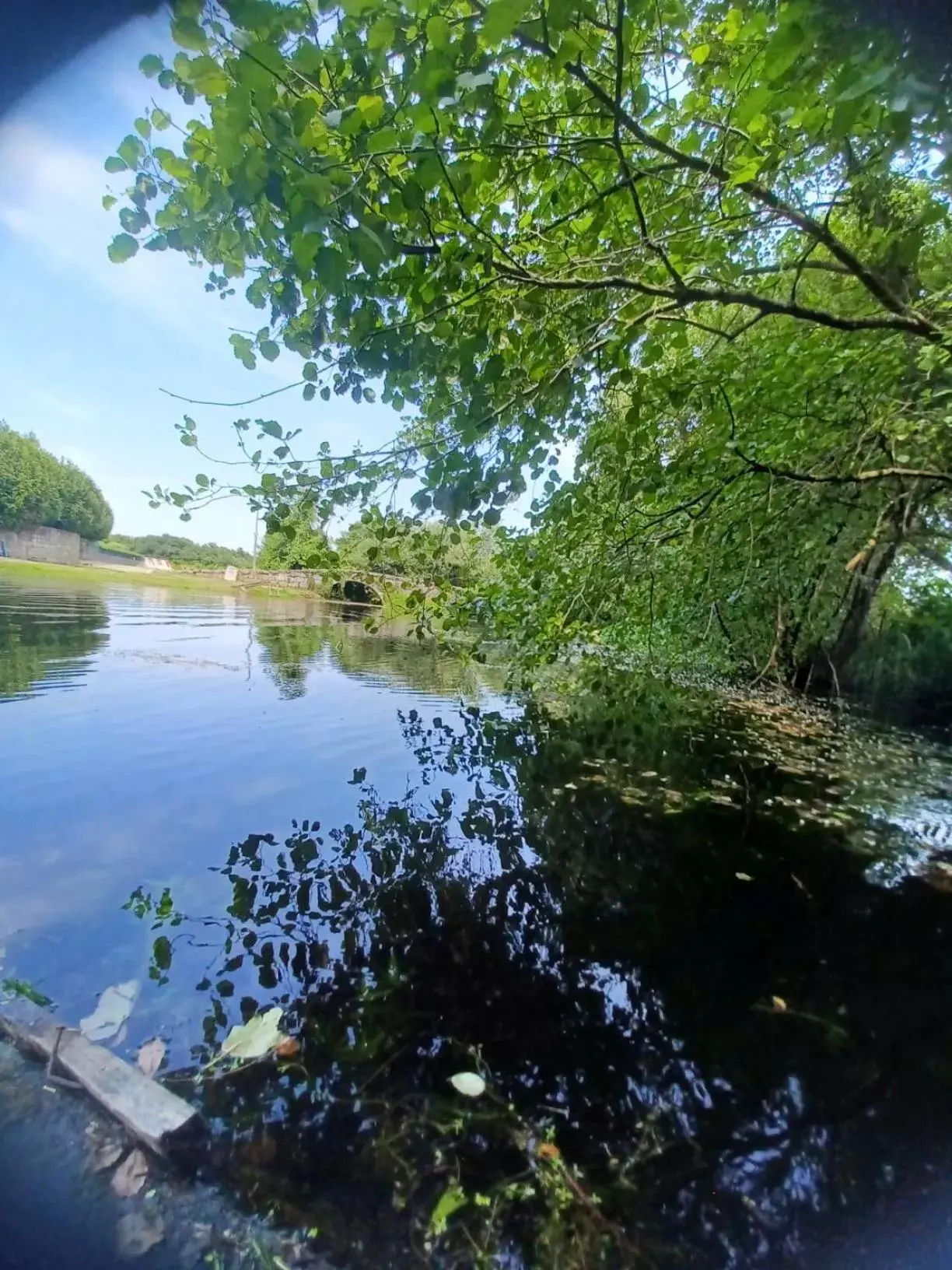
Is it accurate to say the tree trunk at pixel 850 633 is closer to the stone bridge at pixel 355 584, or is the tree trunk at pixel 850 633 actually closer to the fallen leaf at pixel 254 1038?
the stone bridge at pixel 355 584

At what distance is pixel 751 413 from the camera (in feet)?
14.6

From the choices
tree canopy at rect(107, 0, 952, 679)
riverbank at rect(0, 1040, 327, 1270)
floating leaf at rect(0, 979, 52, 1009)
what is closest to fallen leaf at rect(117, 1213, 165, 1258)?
riverbank at rect(0, 1040, 327, 1270)

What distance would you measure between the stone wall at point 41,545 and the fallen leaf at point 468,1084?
4.45 metres

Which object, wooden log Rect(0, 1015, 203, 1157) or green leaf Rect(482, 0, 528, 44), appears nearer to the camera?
green leaf Rect(482, 0, 528, 44)

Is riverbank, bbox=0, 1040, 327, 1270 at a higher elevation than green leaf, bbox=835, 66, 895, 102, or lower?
lower

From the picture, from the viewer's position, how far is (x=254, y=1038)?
2.13m

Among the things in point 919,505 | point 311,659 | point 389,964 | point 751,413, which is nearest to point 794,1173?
point 389,964

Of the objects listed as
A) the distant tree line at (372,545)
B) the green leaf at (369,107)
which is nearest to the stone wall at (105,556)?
the distant tree line at (372,545)

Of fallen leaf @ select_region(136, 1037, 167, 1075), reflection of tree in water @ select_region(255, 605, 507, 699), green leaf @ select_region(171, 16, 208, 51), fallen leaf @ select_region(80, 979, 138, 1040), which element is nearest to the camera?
green leaf @ select_region(171, 16, 208, 51)

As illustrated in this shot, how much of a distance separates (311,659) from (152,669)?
309 centimetres

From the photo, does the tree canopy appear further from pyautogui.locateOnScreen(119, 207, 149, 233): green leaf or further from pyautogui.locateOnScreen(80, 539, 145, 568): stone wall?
pyautogui.locateOnScreen(80, 539, 145, 568): stone wall

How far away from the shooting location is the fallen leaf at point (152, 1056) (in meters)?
1.94

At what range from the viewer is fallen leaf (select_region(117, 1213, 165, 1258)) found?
1343 mm

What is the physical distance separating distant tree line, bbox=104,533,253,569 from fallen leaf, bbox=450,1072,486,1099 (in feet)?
13.3
